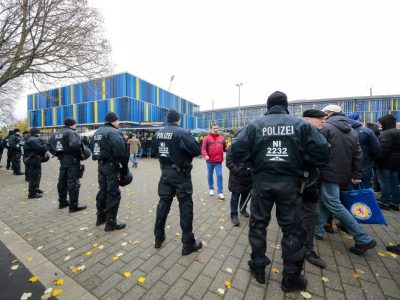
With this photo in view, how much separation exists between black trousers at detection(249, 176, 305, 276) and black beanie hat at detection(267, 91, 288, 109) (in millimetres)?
860

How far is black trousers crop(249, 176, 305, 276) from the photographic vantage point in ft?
7.00

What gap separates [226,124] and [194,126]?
2702 cm

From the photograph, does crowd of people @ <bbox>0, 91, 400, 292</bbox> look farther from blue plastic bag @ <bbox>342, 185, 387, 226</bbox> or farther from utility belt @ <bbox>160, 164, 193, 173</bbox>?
blue plastic bag @ <bbox>342, 185, 387, 226</bbox>

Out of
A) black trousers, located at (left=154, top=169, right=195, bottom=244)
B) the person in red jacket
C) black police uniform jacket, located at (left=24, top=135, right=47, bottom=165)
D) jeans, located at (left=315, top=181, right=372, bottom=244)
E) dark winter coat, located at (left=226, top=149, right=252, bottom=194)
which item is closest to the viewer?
jeans, located at (left=315, top=181, right=372, bottom=244)

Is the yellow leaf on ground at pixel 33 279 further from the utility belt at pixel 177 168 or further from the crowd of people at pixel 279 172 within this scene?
the utility belt at pixel 177 168

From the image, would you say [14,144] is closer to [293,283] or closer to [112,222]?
[112,222]

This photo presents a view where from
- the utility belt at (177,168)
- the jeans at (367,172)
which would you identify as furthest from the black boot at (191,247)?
the jeans at (367,172)

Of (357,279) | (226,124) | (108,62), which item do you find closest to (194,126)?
(226,124)

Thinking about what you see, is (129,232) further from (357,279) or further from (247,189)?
(357,279)

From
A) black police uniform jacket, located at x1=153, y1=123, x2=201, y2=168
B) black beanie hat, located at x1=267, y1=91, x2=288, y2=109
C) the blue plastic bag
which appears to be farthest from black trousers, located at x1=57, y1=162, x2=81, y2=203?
the blue plastic bag

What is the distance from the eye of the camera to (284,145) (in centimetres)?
214

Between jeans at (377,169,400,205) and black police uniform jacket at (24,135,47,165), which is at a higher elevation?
black police uniform jacket at (24,135,47,165)

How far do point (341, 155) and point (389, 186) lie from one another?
3.09 meters

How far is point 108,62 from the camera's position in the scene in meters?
10.1
